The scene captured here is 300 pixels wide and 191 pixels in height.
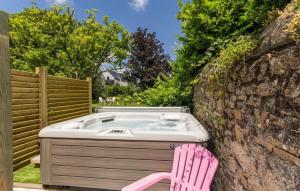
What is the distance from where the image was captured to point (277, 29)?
5.24ft

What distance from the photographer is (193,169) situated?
2240mm

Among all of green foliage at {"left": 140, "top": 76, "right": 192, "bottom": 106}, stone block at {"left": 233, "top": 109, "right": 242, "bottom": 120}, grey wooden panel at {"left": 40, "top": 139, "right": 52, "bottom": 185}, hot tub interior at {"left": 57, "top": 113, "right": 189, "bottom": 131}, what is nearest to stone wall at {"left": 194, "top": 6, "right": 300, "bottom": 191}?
stone block at {"left": 233, "top": 109, "right": 242, "bottom": 120}

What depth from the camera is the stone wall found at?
1.28m

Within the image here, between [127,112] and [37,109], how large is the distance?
1845 mm

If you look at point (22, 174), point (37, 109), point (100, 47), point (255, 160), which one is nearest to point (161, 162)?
point (255, 160)

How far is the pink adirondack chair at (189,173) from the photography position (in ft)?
6.86

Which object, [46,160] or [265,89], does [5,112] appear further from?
[46,160]

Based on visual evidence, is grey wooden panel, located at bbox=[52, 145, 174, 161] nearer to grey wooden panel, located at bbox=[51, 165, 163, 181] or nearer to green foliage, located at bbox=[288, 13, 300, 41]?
grey wooden panel, located at bbox=[51, 165, 163, 181]

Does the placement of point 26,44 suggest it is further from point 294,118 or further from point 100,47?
point 294,118

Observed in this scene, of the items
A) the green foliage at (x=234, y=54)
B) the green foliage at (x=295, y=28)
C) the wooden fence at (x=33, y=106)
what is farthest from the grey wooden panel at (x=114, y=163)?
the green foliage at (x=295, y=28)

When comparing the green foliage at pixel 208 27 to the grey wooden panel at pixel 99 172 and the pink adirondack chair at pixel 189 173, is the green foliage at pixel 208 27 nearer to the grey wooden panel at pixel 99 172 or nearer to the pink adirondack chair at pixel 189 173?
the pink adirondack chair at pixel 189 173

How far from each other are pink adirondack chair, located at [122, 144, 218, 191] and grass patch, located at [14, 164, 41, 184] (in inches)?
83.5

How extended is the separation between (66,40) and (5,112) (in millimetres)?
12805

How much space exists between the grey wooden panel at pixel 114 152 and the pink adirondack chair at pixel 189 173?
530mm
